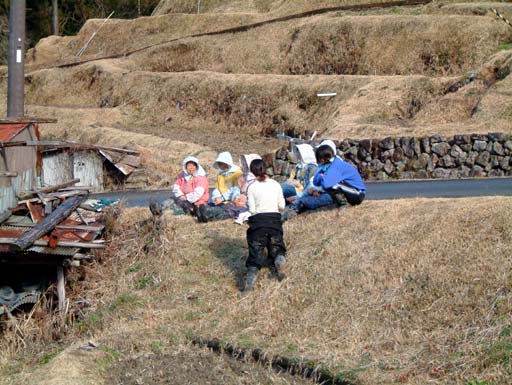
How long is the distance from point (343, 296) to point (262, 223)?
151 cm

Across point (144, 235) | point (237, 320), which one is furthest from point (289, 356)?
point (144, 235)

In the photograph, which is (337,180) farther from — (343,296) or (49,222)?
(49,222)

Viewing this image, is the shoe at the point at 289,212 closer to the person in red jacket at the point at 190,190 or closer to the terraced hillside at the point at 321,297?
the terraced hillside at the point at 321,297

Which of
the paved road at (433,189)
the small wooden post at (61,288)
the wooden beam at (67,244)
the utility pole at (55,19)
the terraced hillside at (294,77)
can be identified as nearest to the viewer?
the wooden beam at (67,244)

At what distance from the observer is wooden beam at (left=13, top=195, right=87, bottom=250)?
1170 centimetres

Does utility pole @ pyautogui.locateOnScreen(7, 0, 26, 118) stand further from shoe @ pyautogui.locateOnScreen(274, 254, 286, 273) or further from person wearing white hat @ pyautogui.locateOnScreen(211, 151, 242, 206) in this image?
shoe @ pyautogui.locateOnScreen(274, 254, 286, 273)

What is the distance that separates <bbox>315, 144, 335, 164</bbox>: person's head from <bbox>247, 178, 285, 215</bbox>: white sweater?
1367 millimetres

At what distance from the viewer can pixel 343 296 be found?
396 inches

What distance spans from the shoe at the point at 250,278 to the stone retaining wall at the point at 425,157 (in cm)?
794

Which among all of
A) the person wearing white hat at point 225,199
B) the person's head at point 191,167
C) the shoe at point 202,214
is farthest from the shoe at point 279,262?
the person's head at point 191,167

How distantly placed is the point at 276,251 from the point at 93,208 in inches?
187

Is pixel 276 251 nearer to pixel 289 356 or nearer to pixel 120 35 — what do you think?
pixel 289 356

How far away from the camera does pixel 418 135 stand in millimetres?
20500

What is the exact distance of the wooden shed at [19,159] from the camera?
15.4m
